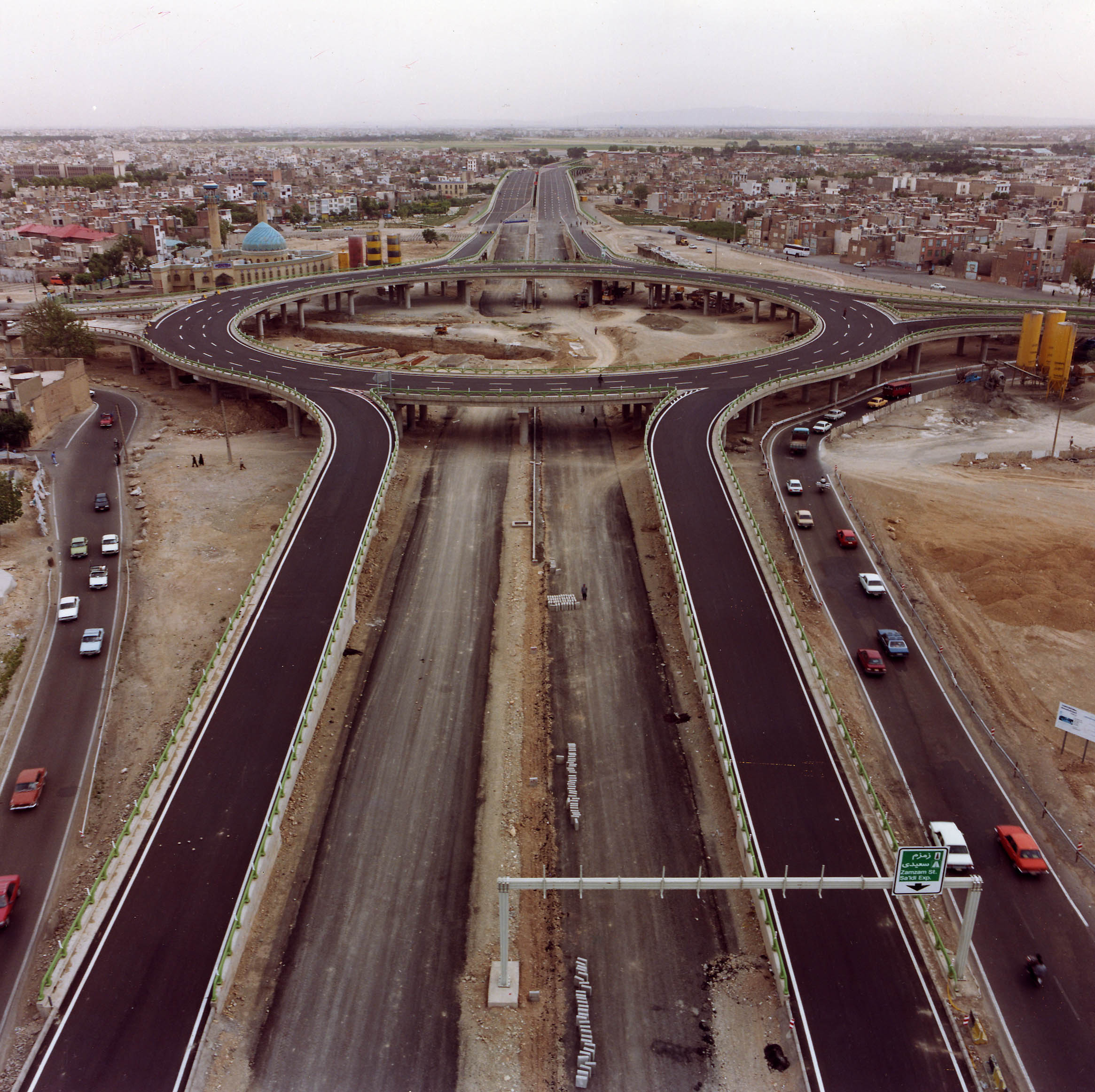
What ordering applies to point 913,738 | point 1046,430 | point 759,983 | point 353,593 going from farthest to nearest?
point 1046,430 → point 353,593 → point 913,738 → point 759,983

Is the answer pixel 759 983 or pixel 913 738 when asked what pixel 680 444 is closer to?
pixel 913 738

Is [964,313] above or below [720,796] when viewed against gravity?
above

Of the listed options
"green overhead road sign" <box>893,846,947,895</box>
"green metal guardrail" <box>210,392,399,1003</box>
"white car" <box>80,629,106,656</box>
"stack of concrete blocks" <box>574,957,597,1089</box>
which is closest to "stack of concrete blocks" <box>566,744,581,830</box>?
"stack of concrete blocks" <box>574,957,597,1089</box>

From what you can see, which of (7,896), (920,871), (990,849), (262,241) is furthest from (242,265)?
(920,871)

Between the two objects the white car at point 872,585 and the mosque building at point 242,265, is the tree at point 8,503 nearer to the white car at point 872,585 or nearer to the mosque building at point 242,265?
the white car at point 872,585

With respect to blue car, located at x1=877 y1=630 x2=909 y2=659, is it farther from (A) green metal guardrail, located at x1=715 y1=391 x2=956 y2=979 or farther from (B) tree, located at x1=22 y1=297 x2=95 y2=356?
(B) tree, located at x1=22 y1=297 x2=95 y2=356

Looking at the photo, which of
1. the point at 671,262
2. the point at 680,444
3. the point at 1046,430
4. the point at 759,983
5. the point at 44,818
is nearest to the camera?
the point at 759,983

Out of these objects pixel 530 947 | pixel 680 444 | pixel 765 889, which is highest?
pixel 680 444

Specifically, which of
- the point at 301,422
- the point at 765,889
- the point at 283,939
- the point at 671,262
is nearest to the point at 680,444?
the point at 301,422
